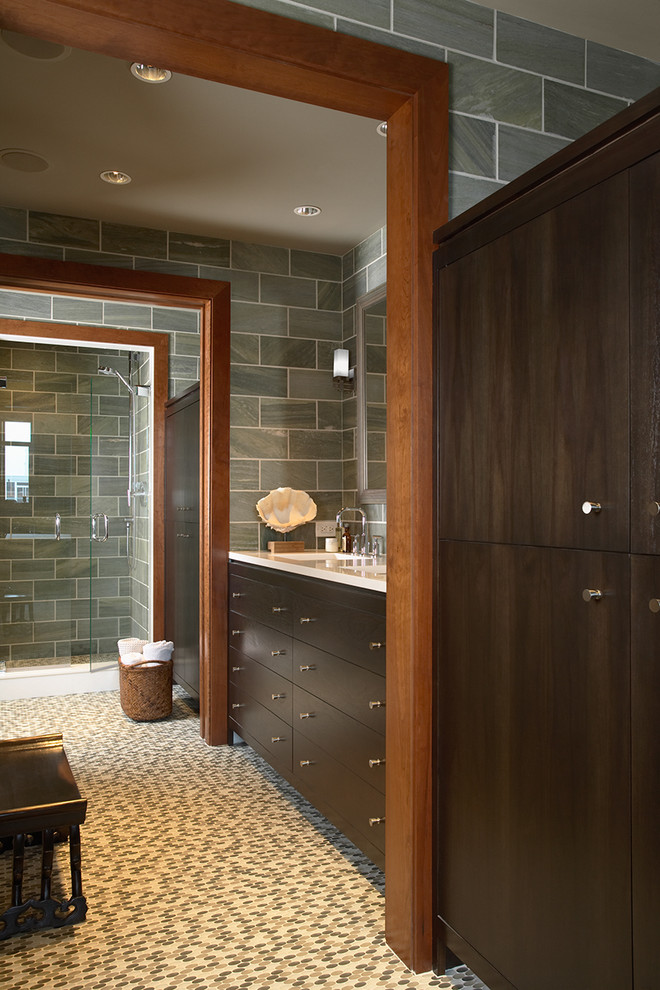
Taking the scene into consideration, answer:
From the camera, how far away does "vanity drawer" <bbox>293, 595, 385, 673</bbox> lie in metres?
2.18

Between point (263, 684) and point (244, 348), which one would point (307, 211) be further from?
point (263, 684)

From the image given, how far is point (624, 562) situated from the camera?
1.28 meters

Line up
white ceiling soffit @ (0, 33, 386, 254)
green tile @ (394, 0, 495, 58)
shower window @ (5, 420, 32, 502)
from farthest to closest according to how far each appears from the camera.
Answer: shower window @ (5, 420, 32, 502) < white ceiling soffit @ (0, 33, 386, 254) < green tile @ (394, 0, 495, 58)

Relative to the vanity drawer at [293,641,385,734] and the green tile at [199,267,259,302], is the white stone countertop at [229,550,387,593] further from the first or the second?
the green tile at [199,267,259,302]

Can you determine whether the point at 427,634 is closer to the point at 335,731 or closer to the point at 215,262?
the point at 335,731

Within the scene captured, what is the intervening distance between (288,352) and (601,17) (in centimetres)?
231

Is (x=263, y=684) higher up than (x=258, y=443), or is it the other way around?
(x=258, y=443)

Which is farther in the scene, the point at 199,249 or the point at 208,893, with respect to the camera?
the point at 199,249

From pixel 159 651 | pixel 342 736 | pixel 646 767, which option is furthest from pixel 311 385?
pixel 646 767

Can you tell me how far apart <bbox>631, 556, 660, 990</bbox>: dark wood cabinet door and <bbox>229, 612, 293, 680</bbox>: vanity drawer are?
5.68ft

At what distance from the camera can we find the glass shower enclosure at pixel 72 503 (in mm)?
4910

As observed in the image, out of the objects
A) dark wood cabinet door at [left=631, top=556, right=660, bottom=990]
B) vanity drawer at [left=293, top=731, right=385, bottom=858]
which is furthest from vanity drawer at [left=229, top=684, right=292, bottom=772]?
dark wood cabinet door at [left=631, top=556, right=660, bottom=990]

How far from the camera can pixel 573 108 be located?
2170 millimetres

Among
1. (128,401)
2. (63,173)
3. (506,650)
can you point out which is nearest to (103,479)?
(128,401)
